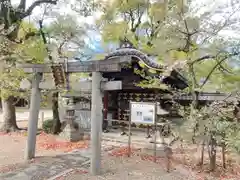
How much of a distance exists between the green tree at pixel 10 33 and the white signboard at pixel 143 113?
5083 millimetres

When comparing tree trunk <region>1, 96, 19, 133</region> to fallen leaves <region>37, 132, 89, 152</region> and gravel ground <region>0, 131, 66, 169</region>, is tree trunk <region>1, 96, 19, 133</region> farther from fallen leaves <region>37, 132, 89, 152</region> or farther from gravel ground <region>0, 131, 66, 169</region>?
fallen leaves <region>37, 132, 89, 152</region>

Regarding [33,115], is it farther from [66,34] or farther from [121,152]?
[66,34]

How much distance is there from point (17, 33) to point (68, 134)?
18.9 ft

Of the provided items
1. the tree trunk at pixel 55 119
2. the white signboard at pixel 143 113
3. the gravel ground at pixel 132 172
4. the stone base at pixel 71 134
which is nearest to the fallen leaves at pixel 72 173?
the gravel ground at pixel 132 172

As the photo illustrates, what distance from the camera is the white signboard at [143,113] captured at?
8.70 m

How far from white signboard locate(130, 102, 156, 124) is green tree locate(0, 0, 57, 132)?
5.08m

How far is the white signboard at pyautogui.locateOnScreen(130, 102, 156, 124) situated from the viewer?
870cm

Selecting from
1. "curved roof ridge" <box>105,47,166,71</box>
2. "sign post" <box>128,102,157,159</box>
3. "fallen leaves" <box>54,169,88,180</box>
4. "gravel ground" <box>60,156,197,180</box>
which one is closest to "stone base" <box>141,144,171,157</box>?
"sign post" <box>128,102,157,159</box>

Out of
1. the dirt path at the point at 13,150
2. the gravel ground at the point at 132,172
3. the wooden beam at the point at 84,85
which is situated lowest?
the gravel ground at the point at 132,172

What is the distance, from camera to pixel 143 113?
884 centimetres

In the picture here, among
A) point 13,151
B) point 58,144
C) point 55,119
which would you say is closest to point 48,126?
point 55,119

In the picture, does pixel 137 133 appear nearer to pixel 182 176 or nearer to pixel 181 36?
pixel 181 36

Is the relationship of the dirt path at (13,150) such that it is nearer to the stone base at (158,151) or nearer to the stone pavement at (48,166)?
the stone pavement at (48,166)

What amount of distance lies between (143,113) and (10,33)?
7.99m
